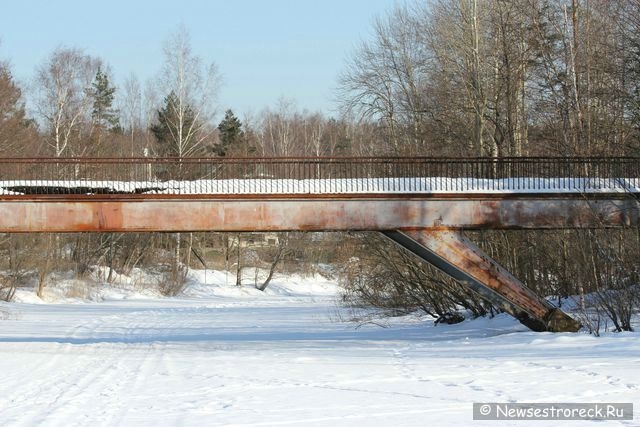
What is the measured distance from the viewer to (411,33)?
42.3 metres

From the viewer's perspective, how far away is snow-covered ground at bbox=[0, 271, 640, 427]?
11.9 metres

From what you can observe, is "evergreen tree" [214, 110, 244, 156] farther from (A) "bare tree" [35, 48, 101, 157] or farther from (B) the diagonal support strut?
(B) the diagonal support strut

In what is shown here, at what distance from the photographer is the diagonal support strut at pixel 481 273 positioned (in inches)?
810

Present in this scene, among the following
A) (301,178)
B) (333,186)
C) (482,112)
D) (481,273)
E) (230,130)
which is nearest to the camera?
(481,273)

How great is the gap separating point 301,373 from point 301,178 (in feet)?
19.6

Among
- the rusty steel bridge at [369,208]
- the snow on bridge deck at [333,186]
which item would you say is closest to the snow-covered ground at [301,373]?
the rusty steel bridge at [369,208]

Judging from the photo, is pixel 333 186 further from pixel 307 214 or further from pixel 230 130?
pixel 230 130

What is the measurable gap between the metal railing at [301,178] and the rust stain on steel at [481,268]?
1062 millimetres

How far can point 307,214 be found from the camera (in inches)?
812

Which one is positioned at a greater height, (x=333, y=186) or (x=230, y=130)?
(x=230, y=130)

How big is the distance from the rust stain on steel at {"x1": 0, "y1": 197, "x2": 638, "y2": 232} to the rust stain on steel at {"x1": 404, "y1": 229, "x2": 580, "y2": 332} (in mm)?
265

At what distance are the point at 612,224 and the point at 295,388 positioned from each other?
9528mm

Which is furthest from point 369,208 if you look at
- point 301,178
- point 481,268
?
point 481,268

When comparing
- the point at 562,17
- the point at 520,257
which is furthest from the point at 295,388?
Answer: the point at 562,17
